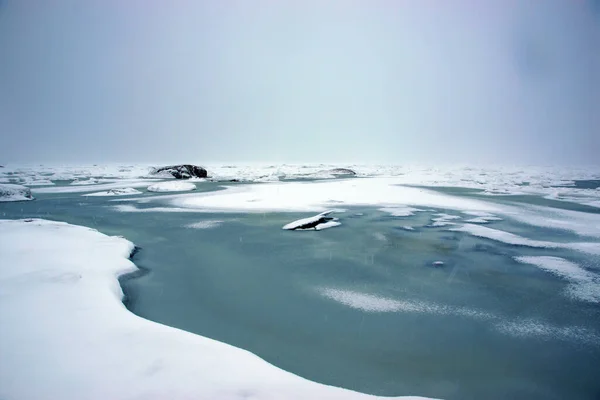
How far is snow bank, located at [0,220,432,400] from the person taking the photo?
67.2 inches

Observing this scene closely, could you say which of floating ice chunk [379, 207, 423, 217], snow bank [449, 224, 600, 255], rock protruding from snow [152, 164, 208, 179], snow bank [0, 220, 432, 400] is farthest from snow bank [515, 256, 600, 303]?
rock protruding from snow [152, 164, 208, 179]

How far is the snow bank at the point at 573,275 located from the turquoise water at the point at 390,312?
0.15 m

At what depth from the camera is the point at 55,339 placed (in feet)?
7.09

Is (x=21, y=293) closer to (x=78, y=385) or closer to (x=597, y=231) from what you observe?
(x=78, y=385)

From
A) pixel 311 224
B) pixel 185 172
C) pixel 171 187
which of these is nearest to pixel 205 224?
pixel 311 224

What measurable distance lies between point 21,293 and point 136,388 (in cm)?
196

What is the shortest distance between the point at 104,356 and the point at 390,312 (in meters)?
2.26

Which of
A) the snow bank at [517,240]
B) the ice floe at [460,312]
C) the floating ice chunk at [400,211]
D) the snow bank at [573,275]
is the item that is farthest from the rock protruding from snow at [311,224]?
the snow bank at [573,275]

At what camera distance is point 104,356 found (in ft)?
6.57

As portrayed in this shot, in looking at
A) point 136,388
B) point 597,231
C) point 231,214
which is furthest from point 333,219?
point 136,388

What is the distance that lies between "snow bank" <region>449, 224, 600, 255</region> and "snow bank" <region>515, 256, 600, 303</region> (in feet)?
2.77

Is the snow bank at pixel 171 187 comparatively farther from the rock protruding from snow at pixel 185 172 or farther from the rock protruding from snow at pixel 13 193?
the rock protruding from snow at pixel 185 172

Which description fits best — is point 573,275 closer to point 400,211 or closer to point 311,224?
point 311,224

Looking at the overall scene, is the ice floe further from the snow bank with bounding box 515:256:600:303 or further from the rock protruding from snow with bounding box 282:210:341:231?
the rock protruding from snow with bounding box 282:210:341:231
